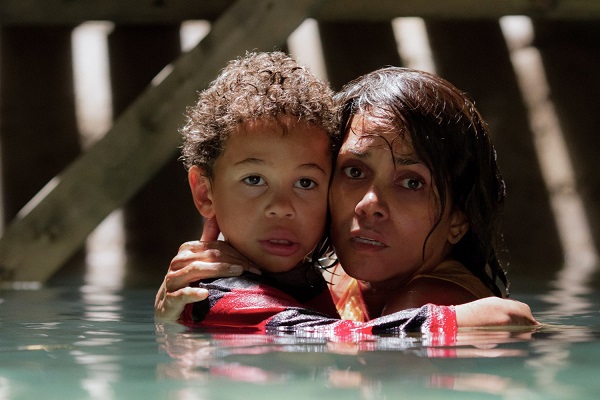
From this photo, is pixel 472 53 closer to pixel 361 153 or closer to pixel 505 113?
pixel 505 113

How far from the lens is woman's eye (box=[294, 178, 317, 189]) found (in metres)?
2.79

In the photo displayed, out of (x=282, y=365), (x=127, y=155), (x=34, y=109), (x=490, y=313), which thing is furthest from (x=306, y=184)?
(x=34, y=109)

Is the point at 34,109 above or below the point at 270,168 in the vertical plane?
above

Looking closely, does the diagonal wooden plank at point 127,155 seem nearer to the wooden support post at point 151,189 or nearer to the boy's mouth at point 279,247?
the wooden support post at point 151,189

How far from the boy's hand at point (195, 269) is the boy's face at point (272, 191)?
0.05 meters

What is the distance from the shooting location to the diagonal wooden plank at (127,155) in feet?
15.6

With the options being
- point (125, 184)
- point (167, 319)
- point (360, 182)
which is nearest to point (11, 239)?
point (125, 184)

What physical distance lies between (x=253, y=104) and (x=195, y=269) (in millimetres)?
447

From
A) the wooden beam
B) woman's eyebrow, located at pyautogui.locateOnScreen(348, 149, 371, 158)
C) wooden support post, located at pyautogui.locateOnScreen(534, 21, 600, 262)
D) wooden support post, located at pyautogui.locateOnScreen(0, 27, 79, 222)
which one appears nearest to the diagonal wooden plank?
woman's eyebrow, located at pyautogui.locateOnScreen(348, 149, 371, 158)

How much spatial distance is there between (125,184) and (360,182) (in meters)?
2.24

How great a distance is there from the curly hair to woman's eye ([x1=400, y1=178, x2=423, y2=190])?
0.72 ft

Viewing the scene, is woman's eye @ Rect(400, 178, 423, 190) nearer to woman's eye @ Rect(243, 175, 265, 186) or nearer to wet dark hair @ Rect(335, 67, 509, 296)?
wet dark hair @ Rect(335, 67, 509, 296)

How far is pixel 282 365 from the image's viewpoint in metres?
1.89

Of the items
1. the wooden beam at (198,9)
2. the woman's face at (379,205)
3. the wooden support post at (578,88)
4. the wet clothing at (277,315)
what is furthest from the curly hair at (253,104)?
the wooden support post at (578,88)
